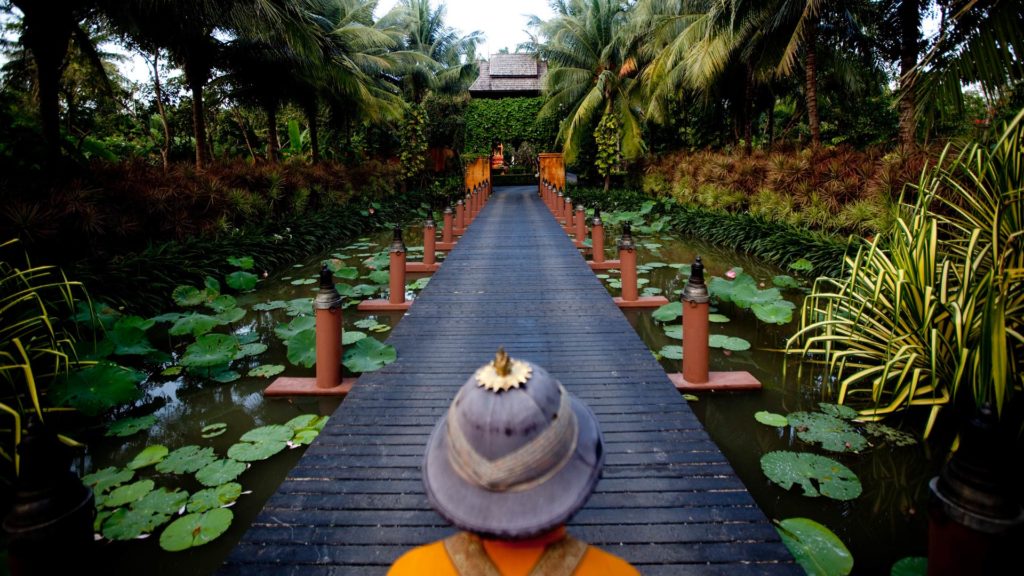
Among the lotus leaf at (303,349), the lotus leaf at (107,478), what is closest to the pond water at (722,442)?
the lotus leaf at (107,478)

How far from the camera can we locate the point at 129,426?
3664 mm

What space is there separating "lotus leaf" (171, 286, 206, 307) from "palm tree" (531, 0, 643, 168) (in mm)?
15588

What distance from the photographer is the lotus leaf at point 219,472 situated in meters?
2.96

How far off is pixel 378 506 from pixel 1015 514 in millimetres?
2318

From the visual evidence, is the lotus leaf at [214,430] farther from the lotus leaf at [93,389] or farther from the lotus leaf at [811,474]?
Result: the lotus leaf at [811,474]

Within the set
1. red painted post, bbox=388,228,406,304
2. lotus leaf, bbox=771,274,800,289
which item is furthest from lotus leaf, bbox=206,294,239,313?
lotus leaf, bbox=771,274,800,289

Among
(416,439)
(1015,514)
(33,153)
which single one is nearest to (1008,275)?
(1015,514)

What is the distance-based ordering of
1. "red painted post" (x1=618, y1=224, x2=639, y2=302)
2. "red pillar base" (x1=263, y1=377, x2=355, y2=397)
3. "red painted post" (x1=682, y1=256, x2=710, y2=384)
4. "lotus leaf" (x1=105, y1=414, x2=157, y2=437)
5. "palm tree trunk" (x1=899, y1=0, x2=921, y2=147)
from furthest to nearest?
"palm tree trunk" (x1=899, y1=0, x2=921, y2=147) → "red painted post" (x1=618, y1=224, x2=639, y2=302) → "red pillar base" (x1=263, y1=377, x2=355, y2=397) → "red painted post" (x1=682, y1=256, x2=710, y2=384) → "lotus leaf" (x1=105, y1=414, x2=157, y2=437)

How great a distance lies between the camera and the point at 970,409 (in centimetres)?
310

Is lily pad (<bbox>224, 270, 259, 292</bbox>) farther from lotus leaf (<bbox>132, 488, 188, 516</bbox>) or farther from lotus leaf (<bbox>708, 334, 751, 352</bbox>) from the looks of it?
lotus leaf (<bbox>708, 334, 751, 352</bbox>)

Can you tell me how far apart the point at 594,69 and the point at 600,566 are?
2094 cm

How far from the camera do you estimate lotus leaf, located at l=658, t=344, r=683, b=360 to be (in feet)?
15.8

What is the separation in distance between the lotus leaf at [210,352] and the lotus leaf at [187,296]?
1694 millimetres

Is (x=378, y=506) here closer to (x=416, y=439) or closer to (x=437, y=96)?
(x=416, y=439)
